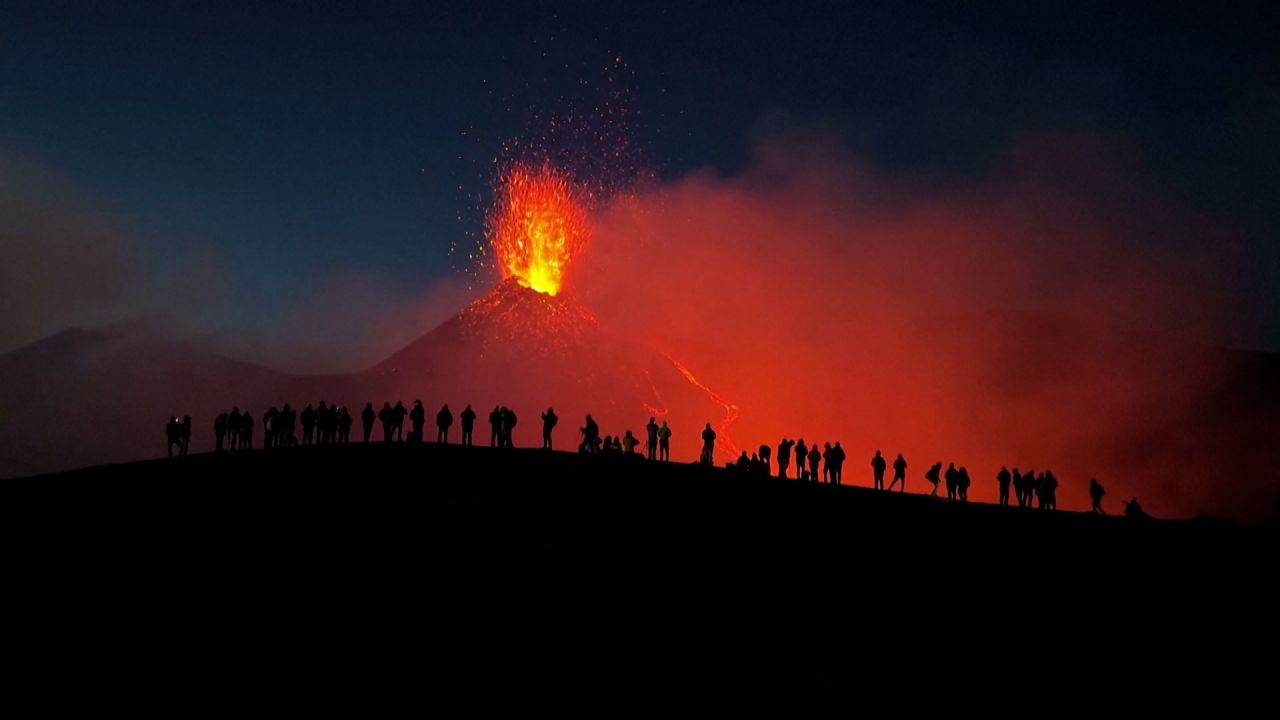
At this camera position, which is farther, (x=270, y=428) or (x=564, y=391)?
(x=564, y=391)

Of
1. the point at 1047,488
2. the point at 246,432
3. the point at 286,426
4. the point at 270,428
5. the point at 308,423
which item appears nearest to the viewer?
the point at 1047,488

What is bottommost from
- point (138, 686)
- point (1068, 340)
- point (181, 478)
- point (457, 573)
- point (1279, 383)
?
point (138, 686)

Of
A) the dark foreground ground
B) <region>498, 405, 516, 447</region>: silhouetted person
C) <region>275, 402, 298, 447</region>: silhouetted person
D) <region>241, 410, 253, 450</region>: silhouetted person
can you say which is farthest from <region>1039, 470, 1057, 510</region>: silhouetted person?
<region>241, 410, 253, 450</region>: silhouetted person

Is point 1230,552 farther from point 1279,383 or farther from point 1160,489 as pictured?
point 1279,383

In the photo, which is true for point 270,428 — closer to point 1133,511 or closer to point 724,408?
point 1133,511

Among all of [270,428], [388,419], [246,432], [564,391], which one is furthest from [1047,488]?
[564,391]

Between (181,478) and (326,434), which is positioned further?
(326,434)

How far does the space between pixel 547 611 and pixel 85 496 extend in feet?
42.3

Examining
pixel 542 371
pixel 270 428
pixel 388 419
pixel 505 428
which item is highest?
pixel 542 371

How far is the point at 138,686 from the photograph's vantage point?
11.5 m

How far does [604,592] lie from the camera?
1514cm

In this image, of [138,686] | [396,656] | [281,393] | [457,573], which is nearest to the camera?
[138,686]

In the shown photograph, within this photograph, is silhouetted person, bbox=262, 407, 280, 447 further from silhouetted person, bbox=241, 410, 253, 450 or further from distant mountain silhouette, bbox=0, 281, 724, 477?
distant mountain silhouette, bbox=0, 281, 724, 477

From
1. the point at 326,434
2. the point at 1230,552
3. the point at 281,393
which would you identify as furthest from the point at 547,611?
the point at 281,393
